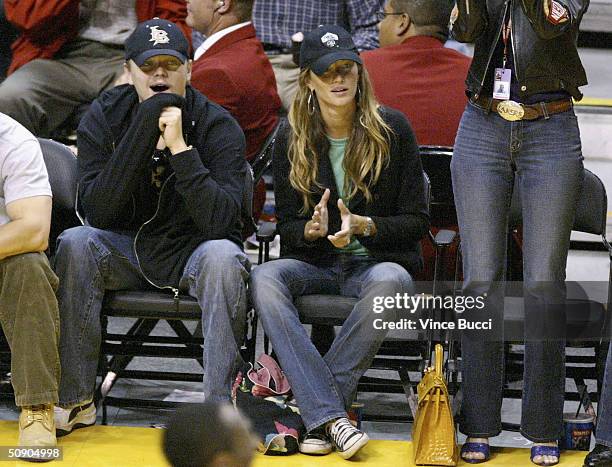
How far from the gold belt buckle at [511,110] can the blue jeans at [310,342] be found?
756mm

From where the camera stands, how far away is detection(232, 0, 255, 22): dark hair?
6.07 m

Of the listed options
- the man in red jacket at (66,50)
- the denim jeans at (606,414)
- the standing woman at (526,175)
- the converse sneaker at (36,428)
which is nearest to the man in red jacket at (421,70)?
the standing woman at (526,175)

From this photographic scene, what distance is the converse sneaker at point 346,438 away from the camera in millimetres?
4457

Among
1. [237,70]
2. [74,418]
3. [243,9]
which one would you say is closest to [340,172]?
[237,70]

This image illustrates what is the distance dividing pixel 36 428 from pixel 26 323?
37 cm

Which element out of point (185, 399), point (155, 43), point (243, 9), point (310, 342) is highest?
point (155, 43)

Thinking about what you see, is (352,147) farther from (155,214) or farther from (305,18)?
(305,18)

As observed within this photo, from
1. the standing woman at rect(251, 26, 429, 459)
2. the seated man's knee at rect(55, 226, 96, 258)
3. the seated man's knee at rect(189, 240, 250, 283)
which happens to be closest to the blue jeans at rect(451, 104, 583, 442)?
the standing woman at rect(251, 26, 429, 459)

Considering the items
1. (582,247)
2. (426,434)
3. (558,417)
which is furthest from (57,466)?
(582,247)

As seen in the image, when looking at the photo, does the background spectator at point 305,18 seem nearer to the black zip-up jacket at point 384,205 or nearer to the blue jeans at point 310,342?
the black zip-up jacket at point 384,205

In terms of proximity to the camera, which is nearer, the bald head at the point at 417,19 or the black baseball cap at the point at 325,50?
the black baseball cap at the point at 325,50

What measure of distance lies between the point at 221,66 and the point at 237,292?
1526 millimetres

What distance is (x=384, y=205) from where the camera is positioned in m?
4.93

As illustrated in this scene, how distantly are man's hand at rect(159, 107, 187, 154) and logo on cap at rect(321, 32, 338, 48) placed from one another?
0.63m
